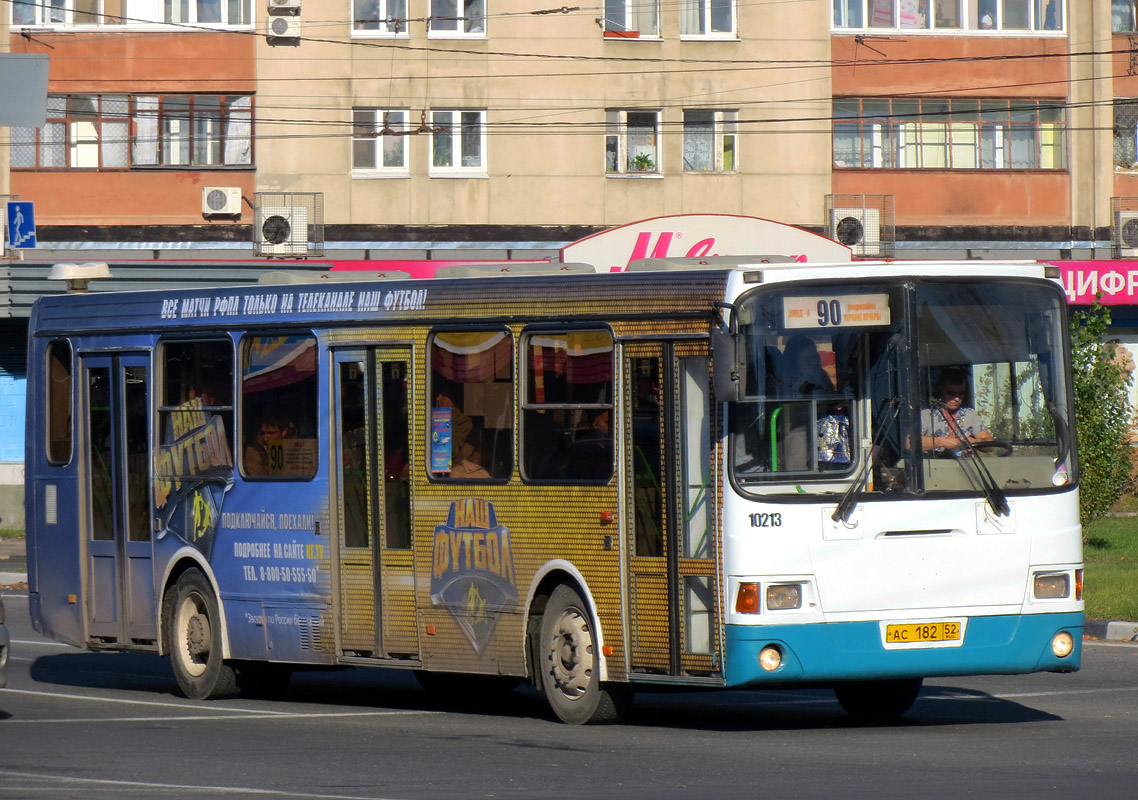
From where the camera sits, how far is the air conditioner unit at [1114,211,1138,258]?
1551 inches

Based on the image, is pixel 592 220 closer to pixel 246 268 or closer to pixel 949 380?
pixel 246 268

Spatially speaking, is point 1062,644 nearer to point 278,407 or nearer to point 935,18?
point 278,407

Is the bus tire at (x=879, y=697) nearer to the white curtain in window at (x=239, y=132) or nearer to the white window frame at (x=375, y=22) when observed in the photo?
the white curtain in window at (x=239, y=132)

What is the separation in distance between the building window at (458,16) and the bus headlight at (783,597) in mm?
29186

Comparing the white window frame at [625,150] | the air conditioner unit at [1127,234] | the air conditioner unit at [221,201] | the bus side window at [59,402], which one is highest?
the white window frame at [625,150]

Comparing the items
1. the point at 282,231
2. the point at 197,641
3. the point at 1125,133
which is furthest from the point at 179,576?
the point at 1125,133

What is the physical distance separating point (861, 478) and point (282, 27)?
28588 millimetres

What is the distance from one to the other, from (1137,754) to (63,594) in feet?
27.0

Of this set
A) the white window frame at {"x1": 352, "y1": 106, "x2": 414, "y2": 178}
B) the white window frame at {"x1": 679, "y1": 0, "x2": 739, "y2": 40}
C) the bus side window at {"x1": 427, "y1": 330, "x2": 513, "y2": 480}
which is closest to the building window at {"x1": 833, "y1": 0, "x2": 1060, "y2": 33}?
the white window frame at {"x1": 679, "y1": 0, "x2": 739, "y2": 40}

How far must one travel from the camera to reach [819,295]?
11039mm

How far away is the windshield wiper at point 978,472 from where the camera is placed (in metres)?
11.1

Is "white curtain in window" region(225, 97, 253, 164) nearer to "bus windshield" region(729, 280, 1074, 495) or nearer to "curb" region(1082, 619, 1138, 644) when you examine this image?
"curb" region(1082, 619, 1138, 644)

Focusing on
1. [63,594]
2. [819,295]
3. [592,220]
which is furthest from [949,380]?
[592,220]

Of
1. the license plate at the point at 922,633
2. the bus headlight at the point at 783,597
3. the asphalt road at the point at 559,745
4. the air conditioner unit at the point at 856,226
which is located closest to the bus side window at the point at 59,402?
the asphalt road at the point at 559,745
